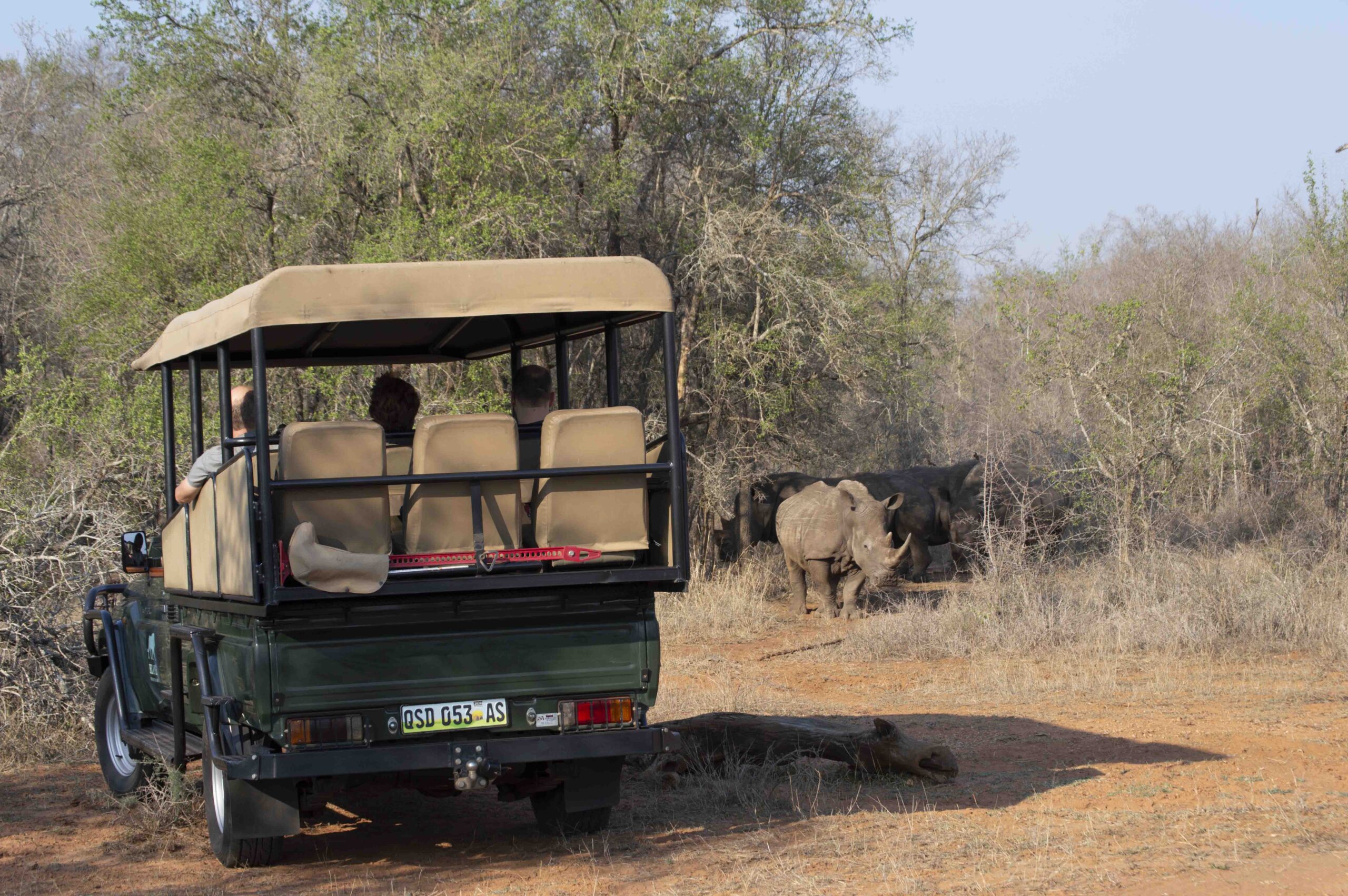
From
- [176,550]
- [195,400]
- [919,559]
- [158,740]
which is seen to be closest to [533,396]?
[195,400]

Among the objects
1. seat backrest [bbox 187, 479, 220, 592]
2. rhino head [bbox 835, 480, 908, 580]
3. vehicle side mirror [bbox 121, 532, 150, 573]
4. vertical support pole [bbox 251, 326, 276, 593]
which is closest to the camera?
vertical support pole [bbox 251, 326, 276, 593]

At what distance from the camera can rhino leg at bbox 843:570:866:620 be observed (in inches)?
677

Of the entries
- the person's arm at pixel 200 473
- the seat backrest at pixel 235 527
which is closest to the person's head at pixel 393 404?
the person's arm at pixel 200 473

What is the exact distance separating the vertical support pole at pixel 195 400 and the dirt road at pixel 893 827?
A: 6.97 feet

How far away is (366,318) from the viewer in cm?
600

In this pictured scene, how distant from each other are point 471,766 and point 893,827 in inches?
89.3

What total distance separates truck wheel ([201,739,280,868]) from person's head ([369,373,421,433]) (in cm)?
239

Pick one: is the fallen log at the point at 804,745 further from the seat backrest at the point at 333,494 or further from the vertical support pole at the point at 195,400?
the vertical support pole at the point at 195,400

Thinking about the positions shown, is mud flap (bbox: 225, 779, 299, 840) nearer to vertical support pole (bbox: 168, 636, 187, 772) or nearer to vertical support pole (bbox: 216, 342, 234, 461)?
vertical support pole (bbox: 168, 636, 187, 772)

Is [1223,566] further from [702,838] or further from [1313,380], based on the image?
[702,838]

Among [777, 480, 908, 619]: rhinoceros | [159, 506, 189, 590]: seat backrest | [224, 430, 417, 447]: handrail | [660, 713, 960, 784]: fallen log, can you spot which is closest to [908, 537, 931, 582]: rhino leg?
[777, 480, 908, 619]: rhinoceros

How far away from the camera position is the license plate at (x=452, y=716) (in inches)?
238

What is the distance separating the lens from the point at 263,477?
5.77m

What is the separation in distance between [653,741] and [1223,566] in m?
10.7
